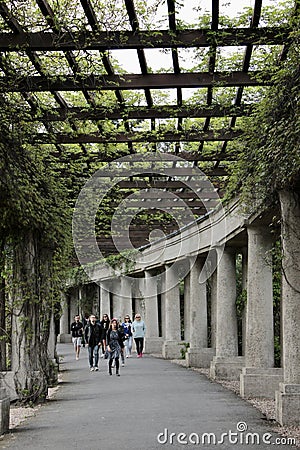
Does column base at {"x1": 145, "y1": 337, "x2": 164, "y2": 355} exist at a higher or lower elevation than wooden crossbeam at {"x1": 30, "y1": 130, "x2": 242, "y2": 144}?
lower

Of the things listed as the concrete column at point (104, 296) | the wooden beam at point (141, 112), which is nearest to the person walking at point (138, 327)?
the concrete column at point (104, 296)

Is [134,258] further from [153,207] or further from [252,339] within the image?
[252,339]

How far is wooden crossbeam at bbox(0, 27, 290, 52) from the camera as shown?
10.5m

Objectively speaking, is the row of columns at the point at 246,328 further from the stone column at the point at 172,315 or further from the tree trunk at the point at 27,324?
the tree trunk at the point at 27,324

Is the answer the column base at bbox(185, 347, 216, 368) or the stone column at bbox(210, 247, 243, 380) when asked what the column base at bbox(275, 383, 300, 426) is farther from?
the column base at bbox(185, 347, 216, 368)

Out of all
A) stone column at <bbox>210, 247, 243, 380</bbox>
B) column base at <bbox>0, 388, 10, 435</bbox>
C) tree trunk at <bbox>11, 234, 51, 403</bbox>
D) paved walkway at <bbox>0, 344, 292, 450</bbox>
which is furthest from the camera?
stone column at <bbox>210, 247, 243, 380</bbox>

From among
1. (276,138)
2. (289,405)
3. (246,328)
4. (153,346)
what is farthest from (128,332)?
(276,138)

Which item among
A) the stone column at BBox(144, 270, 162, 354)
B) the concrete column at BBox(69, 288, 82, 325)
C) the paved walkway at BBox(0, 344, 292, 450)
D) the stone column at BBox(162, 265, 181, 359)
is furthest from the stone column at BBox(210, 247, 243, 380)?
the concrete column at BBox(69, 288, 82, 325)

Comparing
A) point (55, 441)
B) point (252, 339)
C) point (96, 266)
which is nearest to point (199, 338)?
point (252, 339)

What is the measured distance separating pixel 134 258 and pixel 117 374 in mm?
14781

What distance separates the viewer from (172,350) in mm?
28922

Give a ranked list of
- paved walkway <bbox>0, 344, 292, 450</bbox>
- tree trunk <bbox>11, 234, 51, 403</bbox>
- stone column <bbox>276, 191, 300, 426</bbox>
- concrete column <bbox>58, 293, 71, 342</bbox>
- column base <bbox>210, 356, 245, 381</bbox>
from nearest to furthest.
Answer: paved walkway <bbox>0, 344, 292, 450</bbox>
stone column <bbox>276, 191, 300, 426</bbox>
tree trunk <bbox>11, 234, 51, 403</bbox>
column base <bbox>210, 356, 245, 381</bbox>
concrete column <bbox>58, 293, 71, 342</bbox>

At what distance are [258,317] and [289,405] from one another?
14.9 ft

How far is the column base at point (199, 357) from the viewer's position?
23.6 metres
